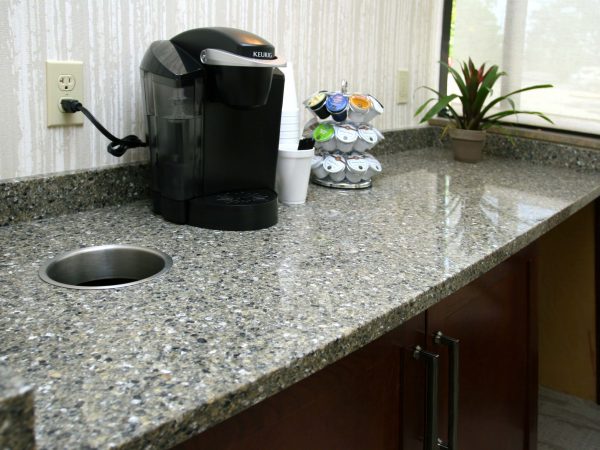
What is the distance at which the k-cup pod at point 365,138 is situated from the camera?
1387 mm

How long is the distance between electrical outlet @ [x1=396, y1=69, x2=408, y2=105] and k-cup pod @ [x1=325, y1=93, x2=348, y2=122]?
0.54 metres

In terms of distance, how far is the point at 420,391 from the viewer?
932 mm

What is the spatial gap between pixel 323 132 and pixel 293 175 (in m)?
0.19

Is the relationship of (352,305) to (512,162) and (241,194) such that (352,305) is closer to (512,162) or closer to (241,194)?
(241,194)

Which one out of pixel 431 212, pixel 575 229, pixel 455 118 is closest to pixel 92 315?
pixel 431 212

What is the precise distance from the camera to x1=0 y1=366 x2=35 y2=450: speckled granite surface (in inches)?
15.0

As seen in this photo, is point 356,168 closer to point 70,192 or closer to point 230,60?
point 230,60

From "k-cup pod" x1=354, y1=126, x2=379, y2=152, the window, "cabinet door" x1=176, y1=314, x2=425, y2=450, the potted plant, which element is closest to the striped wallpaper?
"k-cup pod" x1=354, y1=126, x2=379, y2=152

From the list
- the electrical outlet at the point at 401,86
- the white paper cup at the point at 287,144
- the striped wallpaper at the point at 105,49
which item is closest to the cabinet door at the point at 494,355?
the white paper cup at the point at 287,144

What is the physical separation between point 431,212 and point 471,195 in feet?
0.67

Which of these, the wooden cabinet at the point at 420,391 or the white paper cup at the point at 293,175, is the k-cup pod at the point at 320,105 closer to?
the white paper cup at the point at 293,175

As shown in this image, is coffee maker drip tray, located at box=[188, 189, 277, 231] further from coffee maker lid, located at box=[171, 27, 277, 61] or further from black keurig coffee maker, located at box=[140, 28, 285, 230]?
coffee maker lid, located at box=[171, 27, 277, 61]

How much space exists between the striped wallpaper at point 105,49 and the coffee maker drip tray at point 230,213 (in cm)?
21

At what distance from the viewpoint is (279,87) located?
1.13m
